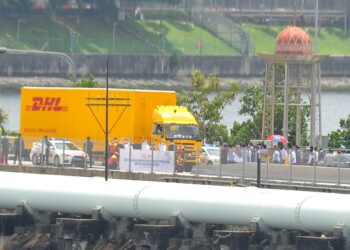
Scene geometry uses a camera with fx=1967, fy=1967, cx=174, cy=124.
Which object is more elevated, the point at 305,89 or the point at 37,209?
the point at 305,89

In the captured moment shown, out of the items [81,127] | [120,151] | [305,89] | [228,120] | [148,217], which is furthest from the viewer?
[228,120]

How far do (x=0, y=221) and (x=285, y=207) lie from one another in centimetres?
982

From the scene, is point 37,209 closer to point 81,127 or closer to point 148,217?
point 148,217

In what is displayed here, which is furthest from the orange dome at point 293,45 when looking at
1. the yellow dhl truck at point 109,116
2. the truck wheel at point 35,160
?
the truck wheel at point 35,160

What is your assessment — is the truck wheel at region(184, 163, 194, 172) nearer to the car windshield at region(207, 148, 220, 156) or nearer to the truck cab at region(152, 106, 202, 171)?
the car windshield at region(207, 148, 220, 156)

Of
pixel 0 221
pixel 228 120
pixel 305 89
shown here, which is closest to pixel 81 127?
pixel 305 89

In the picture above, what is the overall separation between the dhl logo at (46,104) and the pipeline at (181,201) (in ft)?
82.4

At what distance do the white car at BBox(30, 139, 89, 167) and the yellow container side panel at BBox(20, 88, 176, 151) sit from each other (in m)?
7.56

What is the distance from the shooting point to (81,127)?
80.6 metres

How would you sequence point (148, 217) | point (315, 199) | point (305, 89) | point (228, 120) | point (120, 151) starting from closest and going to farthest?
point (315, 199) < point (148, 217) < point (120, 151) < point (305, 89) < point (228, 120)

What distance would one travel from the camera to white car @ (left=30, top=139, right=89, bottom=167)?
66375mm

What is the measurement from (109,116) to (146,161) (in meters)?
14.6

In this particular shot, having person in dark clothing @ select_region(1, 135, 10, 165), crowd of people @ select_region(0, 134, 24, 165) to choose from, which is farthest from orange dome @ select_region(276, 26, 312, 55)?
person in dark clothing @ select_region(1, 135, 10, 165)

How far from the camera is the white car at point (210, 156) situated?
6359 centimetres
